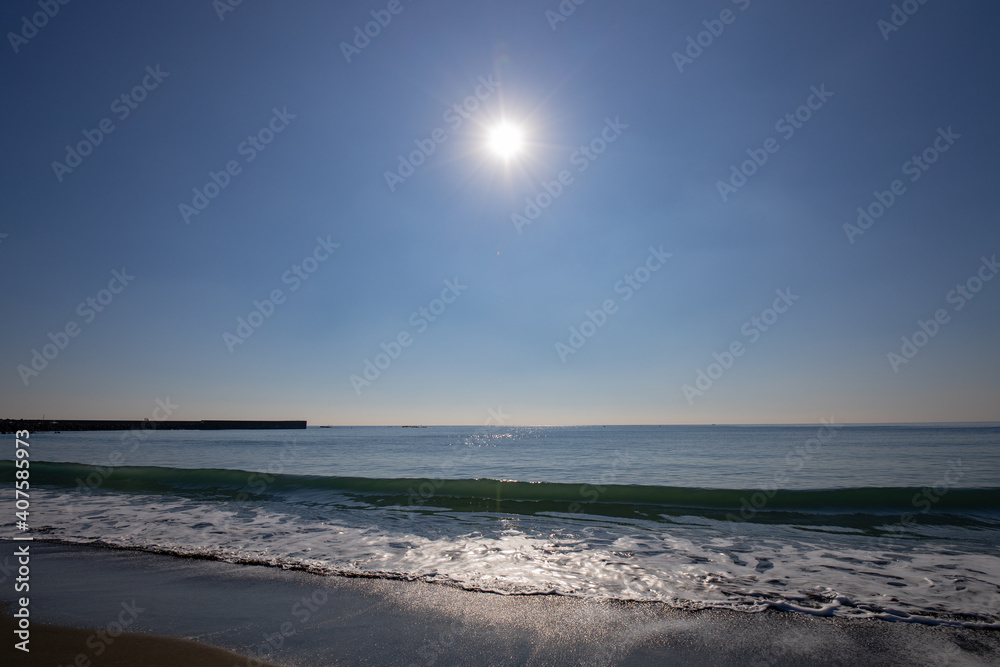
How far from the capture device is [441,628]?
5.04m

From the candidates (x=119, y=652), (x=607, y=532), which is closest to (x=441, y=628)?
(x=119, y=652)

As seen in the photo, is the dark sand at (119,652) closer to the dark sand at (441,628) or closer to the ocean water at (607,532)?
the dark sand at (441,628)

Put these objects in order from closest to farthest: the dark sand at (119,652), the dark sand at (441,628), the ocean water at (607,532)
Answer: the dark sand at (119,652) → the dark sand at (441,628) → the ocean water at (607,532)

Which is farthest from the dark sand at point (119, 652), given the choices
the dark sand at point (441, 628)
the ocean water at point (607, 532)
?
the ocean water at point (607, 532)

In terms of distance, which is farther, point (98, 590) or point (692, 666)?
point (98, 590)

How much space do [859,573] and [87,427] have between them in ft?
605

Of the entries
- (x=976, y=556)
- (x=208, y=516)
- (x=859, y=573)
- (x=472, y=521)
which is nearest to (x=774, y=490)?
(x=976, y=556)

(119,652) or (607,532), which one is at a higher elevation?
(119,652)

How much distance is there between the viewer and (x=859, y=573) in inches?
296

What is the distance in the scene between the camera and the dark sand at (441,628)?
440 cm

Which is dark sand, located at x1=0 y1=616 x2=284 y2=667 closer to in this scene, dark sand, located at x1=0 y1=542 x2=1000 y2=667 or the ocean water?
dark sand, located at x1=0 y1=542 x2=1000 y2=667

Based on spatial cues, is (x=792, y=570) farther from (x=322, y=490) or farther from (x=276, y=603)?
(x=322, y=490)

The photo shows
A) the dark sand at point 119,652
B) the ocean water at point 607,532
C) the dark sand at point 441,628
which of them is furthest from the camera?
the ocean water at point 607,532

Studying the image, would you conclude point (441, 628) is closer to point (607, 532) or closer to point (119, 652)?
point (119, 652)
